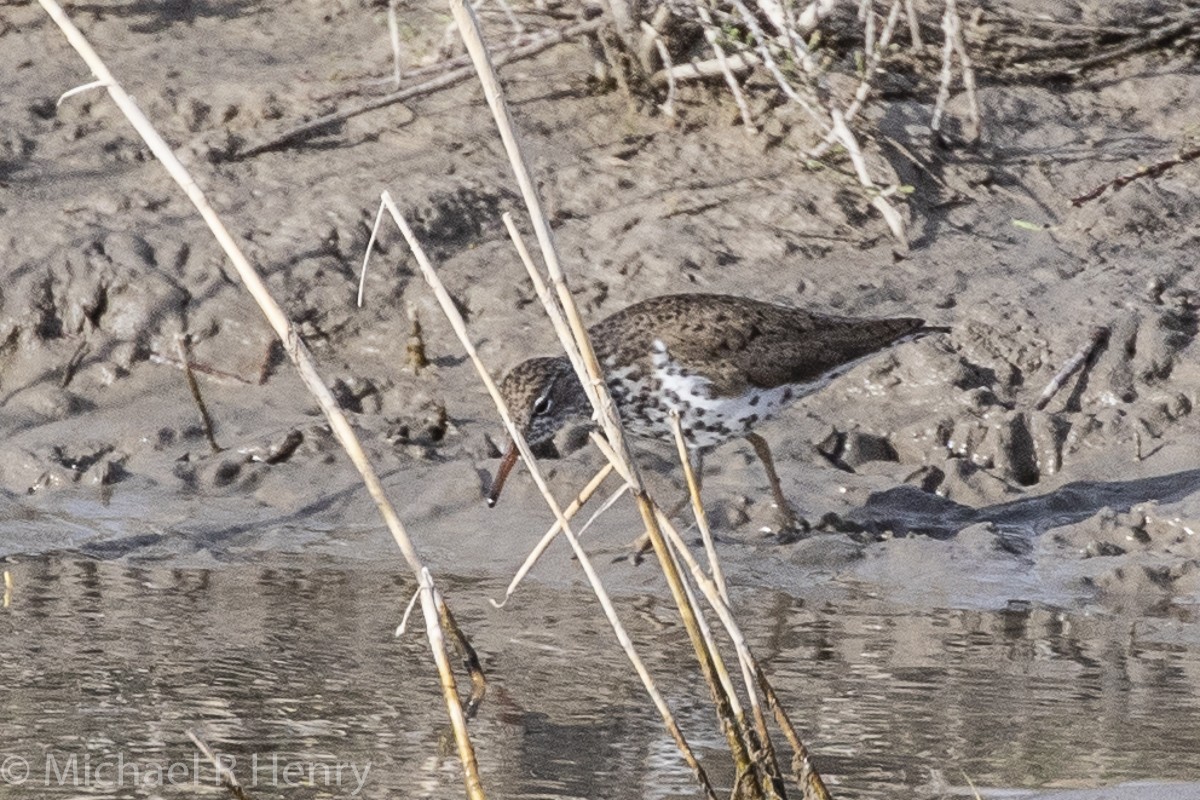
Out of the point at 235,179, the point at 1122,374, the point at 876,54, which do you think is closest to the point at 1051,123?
the point at 876,54

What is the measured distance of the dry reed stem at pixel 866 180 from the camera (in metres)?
8.97

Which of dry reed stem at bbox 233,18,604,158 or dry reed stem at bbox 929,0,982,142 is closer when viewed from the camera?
dry reed stem at bbox 929,0,982,142

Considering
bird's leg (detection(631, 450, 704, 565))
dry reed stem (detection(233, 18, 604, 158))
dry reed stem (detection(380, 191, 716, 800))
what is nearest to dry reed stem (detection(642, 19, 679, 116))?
dry reed stem (detection(233, 18, 604, 158))

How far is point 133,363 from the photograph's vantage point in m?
8.85

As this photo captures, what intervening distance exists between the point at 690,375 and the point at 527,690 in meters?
2.21

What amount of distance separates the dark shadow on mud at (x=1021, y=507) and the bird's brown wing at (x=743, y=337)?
640mm

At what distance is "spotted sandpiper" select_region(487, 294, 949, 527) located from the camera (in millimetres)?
7535

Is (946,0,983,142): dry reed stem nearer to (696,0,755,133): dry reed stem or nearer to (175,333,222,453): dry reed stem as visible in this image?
(696,0,755,133): dry reed stem

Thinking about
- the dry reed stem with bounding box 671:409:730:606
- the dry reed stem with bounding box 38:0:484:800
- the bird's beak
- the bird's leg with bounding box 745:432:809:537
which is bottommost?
the bird's leg with bounding box 745:432:809:537

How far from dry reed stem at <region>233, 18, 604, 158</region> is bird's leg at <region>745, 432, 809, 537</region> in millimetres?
2967

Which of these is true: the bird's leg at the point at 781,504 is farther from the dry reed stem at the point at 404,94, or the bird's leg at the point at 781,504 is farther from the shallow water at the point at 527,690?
the dry reed stem at the point at 404,94

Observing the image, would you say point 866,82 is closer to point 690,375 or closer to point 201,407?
point 690,375

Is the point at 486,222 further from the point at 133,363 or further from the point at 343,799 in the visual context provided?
the point at 343,799

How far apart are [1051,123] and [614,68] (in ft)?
7.81
